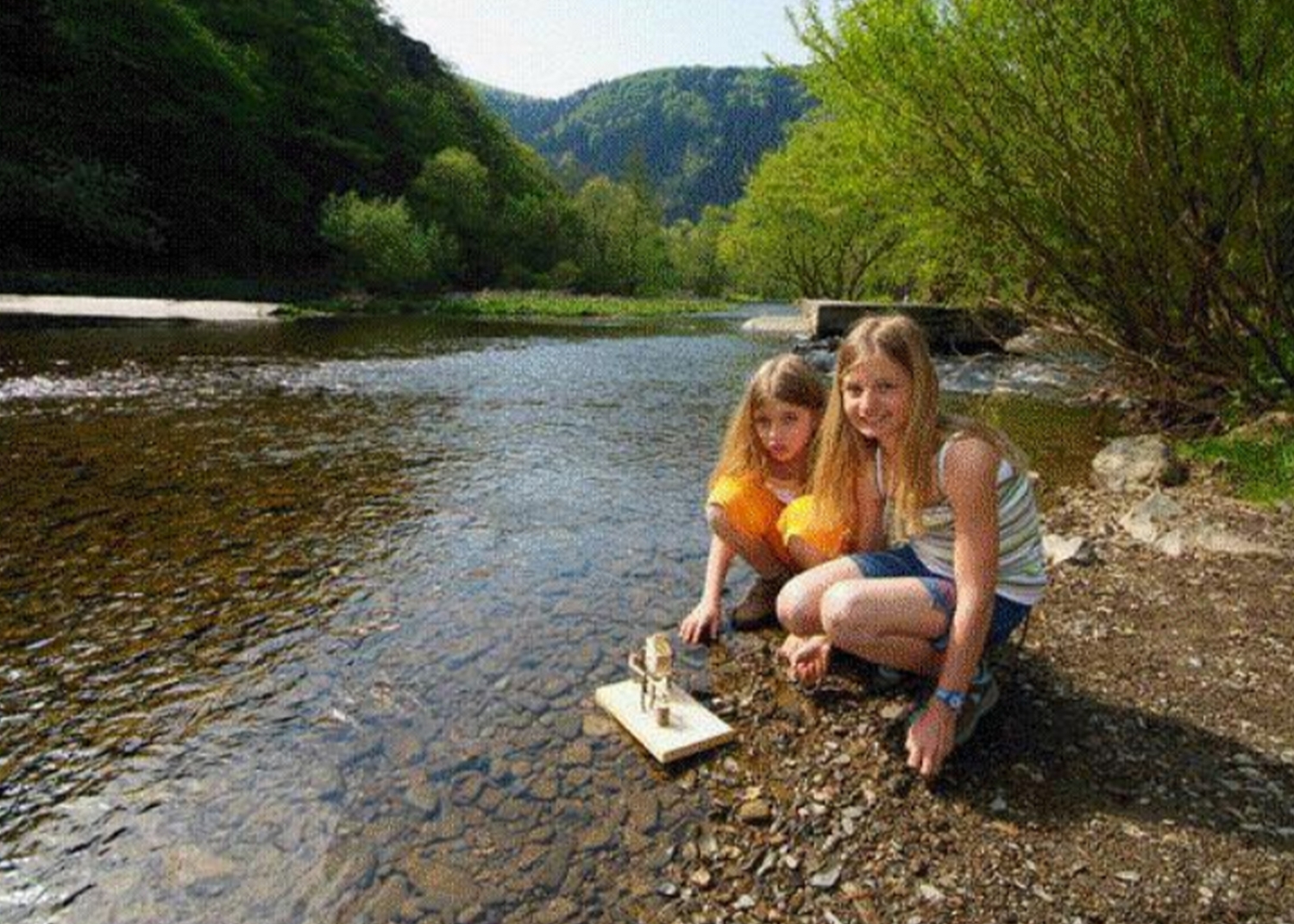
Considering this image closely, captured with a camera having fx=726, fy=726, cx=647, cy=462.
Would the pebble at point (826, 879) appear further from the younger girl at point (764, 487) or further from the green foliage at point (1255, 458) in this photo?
the green foliage at point (1255, 458)

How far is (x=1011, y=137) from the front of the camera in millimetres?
8602

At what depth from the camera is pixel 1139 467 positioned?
331 inches

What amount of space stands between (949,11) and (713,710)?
28.2 feet

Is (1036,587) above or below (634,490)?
above

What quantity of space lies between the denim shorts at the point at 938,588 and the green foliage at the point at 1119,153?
18.1 feet

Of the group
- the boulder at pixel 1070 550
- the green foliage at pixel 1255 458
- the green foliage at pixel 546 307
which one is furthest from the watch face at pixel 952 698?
the green foliage at pixel 546 307

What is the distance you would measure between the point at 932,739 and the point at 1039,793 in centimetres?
51

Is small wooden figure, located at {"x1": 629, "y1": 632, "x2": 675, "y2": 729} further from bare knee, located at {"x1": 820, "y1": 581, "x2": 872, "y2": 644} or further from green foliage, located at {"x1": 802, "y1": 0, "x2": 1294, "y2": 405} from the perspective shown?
green foliage, located at {"x1": 802, "y1": 0, "x2": 1294, "y2": 405}

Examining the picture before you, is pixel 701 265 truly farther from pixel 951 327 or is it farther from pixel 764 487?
pixel 764 487

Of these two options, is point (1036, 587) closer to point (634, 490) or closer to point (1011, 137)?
point (634, 490)

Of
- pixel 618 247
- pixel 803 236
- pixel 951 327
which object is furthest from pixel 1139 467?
pixel 618 247

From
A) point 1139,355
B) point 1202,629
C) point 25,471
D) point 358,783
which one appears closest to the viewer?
point 358,783

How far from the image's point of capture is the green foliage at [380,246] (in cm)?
5831

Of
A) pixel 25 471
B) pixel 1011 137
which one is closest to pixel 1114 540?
pixel 1011 137
